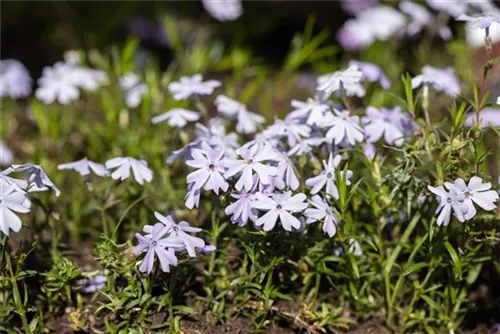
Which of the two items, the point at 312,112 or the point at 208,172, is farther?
the point at 312,112

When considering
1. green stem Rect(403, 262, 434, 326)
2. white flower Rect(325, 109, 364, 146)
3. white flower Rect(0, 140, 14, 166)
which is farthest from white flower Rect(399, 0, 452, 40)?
white flower Rect(0, 140, 14, 166)

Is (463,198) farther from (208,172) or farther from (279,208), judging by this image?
(208,172)

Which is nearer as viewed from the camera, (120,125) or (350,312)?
(350,312)

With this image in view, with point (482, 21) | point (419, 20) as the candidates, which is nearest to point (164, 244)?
point (482, 21)

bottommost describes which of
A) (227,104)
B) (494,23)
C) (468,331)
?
(468,331)

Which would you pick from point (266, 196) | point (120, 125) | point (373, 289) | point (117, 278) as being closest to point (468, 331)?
point (373, 289)

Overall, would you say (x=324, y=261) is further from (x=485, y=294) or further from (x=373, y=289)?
(x=485, y=294)
